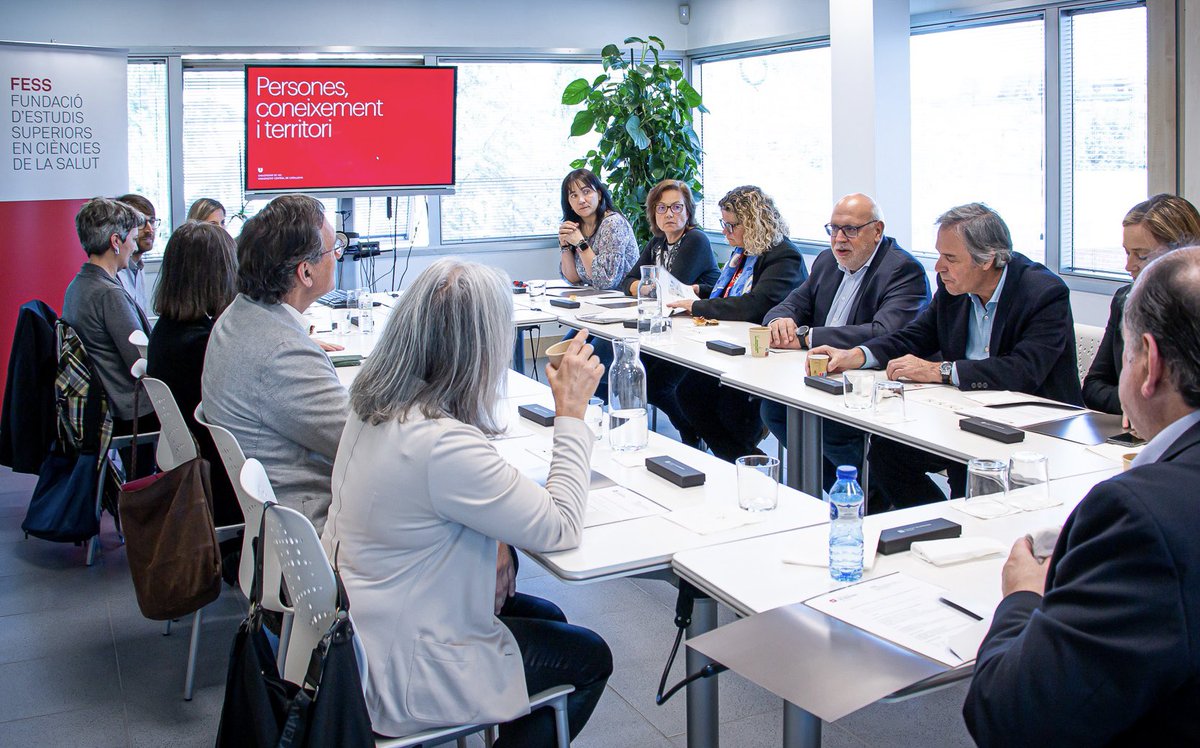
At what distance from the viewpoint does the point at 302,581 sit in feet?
6.23

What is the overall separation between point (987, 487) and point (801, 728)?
835 millimetres

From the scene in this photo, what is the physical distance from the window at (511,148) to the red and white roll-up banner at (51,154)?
266 cm

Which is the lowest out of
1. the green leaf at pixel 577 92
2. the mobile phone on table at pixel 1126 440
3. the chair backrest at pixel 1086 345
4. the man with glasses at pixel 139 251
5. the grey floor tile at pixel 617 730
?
the grey floor tile at pixel 617 730

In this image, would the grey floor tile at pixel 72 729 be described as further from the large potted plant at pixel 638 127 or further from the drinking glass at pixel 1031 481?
the large potted plant at pixel 638 127

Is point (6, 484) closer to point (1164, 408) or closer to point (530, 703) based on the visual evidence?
point (530, 703)

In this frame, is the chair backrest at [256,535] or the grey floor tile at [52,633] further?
the grey floor tile at [52,633]

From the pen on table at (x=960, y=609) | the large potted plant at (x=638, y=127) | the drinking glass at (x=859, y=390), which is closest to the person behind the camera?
the pen on table at (x=960, y=609)

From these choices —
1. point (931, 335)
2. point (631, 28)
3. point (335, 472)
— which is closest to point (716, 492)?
point (335, 472)

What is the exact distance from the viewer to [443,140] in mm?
7449

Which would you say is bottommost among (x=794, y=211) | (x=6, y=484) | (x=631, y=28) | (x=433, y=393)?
(x=6, y=484)

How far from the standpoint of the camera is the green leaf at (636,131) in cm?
752

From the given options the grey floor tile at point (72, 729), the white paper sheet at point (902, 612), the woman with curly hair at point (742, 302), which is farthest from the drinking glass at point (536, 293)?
the white paper sheet at point (902, 612)

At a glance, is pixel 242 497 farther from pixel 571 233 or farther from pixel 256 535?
pixel 571 233

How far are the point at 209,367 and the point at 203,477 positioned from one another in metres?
0.30
